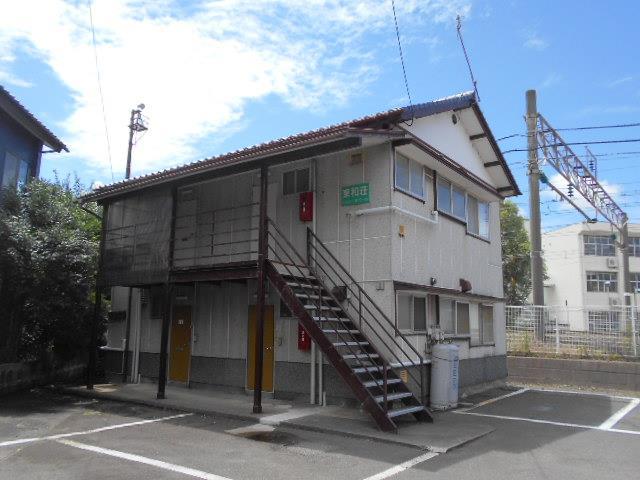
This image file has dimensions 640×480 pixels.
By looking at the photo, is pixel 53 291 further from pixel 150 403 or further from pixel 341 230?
pixel 341 230

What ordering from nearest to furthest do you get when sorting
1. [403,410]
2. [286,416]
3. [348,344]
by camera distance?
1. [403,410]
2. [286,416]
3. [348,344]

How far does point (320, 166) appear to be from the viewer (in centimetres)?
1128

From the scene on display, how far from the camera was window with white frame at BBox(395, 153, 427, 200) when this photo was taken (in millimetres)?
10766

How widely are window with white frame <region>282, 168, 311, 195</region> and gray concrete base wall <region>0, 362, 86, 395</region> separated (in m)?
6.85

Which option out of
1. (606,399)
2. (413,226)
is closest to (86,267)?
(413,226)

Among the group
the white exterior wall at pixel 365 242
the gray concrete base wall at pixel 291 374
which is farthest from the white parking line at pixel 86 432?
the white exterior wall at pixel 365 242

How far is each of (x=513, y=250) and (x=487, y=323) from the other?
18.1m

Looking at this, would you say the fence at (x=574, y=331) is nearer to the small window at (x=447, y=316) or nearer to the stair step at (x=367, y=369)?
the small window at (x=447, y=316)

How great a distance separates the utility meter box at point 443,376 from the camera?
33.6 ft

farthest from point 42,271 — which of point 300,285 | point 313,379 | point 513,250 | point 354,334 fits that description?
point 513,250

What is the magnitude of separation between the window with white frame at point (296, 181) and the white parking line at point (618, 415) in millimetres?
6882

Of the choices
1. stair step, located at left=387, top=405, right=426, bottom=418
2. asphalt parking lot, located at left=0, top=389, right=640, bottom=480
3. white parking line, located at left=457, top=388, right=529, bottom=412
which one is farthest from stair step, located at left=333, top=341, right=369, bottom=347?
white parking line, located at left=457, top=388, right=529, bottom=412

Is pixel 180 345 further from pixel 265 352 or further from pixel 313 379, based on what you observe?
pixel 313 379

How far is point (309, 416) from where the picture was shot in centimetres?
915
